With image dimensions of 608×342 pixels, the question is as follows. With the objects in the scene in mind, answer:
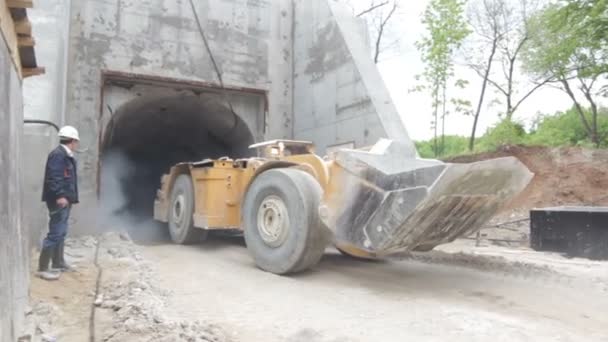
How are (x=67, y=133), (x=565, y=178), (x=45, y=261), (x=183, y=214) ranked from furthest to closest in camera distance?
(x=565, y=178)
(x=183, y=214)
(x=67, y=133)
(x=45, y=261)

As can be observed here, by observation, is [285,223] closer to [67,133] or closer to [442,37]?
[67,133]

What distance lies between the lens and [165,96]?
12.6 meters

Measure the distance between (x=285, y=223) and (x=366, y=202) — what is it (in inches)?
44.0

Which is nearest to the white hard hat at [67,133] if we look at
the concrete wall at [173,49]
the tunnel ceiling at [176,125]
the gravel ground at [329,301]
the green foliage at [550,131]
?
the gravel ground at [329,301]

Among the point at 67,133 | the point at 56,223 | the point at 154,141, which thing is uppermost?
the point at 154,141

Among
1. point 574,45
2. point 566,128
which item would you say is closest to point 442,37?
point 574,45

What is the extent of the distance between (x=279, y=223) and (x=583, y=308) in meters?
3.13

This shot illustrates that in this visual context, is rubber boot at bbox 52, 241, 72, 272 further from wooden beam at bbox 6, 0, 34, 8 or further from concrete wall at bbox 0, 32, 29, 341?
wooden beam at bbox 6, 0, 34, 8

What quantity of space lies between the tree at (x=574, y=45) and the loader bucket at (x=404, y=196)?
11104mm

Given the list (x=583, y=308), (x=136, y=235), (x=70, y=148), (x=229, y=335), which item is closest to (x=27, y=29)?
(x=70, y=148)

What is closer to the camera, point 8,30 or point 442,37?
point 8,30

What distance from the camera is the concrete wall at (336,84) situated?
10.8m

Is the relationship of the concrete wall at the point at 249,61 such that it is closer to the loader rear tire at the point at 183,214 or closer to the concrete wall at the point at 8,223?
the loader rear tire at the point at 183,214

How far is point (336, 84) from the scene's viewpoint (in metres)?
11.9
